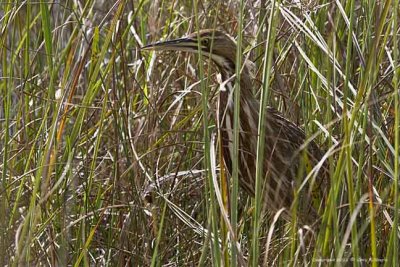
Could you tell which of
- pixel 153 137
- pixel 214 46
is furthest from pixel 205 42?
pixel 153 137

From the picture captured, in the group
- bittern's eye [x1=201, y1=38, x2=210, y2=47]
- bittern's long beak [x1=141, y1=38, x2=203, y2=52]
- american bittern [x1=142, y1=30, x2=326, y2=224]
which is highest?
bittern's long beak [x1=141, y1=38, x2=203, y2=52]

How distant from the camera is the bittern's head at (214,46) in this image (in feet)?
5.99

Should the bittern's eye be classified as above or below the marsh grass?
above

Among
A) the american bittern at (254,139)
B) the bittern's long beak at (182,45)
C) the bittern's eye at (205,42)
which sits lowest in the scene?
the american bittern at (254,139)

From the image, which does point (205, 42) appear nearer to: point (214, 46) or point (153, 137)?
point (214, 46)

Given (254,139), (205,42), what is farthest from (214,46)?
(254,139)

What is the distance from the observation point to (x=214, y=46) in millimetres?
1897

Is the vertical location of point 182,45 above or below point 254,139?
above

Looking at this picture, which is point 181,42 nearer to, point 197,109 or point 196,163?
point 197,109

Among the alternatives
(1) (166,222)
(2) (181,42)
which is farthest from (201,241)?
(2) (181,42)

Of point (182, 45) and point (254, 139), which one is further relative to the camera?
point (254, 139)

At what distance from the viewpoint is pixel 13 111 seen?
2.14 meters

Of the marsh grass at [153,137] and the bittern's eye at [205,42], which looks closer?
the marsh grass at [153,137]

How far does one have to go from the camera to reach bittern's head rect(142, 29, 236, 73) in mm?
1827
